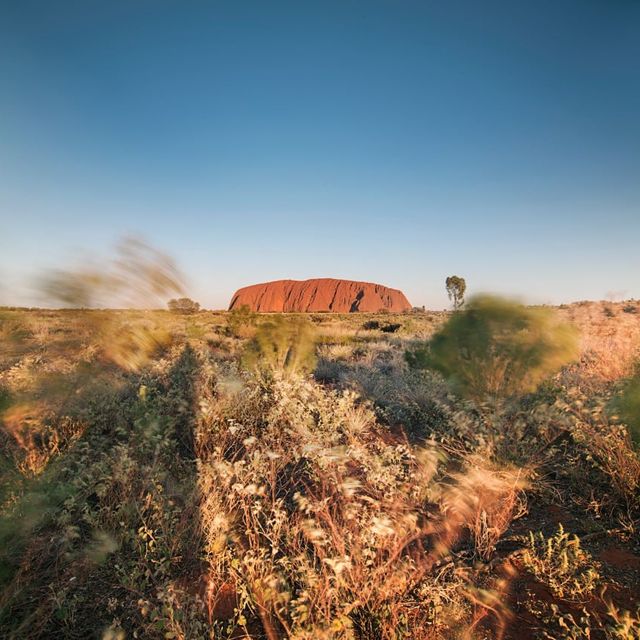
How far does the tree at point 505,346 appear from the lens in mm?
3949

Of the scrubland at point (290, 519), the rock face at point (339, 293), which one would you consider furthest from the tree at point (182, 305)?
the rock face at point (339, 293)

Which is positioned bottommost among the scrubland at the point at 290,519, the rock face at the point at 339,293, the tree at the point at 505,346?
the scrubland at the point at 290,519

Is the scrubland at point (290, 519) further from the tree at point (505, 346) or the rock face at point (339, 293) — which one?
the rock face at point (339, 293)

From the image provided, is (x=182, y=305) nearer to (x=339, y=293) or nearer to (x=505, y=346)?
(x=505, y=346)

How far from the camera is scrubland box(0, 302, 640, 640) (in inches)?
82.7

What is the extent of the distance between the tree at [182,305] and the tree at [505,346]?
122 inches

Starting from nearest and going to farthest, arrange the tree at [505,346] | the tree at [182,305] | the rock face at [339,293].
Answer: the tree at [182,305] → the tree at [505,346] → the rock face at [339,293]

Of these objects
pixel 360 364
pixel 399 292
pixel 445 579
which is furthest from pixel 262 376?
pixel 399 292

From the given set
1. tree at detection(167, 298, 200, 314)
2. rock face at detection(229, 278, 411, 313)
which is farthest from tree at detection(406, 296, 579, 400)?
rock face at detection(229, 278, 411, 313)

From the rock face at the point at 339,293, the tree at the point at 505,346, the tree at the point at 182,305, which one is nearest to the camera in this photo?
the tree at the point at 182,305

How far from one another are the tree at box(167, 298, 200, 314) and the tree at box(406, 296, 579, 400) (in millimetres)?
3107

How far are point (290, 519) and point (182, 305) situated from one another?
1876mm

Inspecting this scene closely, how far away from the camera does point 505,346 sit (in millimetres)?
3986

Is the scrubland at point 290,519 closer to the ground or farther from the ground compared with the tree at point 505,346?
closer to the ground
